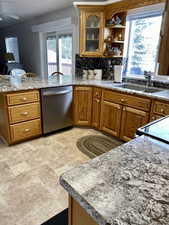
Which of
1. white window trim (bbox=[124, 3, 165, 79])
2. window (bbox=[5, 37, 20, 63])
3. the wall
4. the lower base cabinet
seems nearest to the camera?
the lower base cabinet

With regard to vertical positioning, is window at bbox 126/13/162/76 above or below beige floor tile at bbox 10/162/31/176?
above

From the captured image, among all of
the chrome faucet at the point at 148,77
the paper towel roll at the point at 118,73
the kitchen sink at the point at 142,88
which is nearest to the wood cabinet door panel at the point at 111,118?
the kitchen sink at the point at 142,88

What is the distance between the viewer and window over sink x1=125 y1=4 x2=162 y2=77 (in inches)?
110

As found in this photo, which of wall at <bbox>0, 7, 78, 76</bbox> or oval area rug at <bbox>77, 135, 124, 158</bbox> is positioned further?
wall at <bbox>0, 7, 78, 76</bbox>

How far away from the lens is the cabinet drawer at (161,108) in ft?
6.65

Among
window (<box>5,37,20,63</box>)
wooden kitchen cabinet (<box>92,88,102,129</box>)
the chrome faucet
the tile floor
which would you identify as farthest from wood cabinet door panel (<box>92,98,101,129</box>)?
window (<box>5,37,20,63</box>)

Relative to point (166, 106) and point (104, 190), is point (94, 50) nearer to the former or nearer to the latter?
point (166, 106)

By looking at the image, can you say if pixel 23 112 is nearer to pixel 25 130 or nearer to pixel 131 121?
pixel 25 130

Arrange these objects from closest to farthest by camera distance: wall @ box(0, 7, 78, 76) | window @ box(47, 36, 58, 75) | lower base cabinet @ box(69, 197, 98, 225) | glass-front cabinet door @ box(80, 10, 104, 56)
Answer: lower base cabinet @ box(69, 197, 98, 225) → glass-front cabinet door @ box(80, 10, 104, 56) → wall @ box(0, 7, 78, 76) → window @ box(47, 36, 58, 75)

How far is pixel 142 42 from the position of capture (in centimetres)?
301

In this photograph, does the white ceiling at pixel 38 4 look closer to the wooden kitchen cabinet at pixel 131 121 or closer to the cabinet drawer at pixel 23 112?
the cabinet drawer at pixel 23 112

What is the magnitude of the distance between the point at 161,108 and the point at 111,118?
87 cm

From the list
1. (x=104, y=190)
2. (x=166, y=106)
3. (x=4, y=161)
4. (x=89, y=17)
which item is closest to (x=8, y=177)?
(x=4, y=161)

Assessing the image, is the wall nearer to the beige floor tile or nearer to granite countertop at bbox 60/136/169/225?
the beige floor tile
